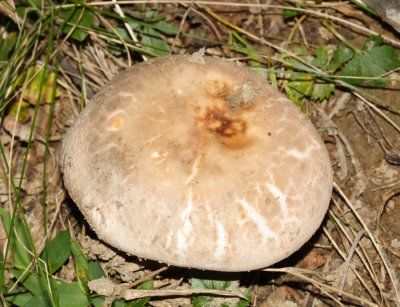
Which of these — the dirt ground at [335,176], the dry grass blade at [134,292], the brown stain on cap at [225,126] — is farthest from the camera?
the dirt ground at [335,176]

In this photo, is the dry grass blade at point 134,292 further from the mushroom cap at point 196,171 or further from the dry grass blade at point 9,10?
the dry grass blade at point 9,10

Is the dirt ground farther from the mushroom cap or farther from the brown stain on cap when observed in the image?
the brown stain on cap

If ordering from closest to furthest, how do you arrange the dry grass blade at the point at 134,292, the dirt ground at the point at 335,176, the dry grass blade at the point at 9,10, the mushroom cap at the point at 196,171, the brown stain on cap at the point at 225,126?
the mushroom cap at the point at 196,171 < the brown stain on cap at the point at 225,126 < the dry grass blade at the point at 134,292 < the dirt ground at the point at 335,176 < the dry grass blade at the point at 9,10

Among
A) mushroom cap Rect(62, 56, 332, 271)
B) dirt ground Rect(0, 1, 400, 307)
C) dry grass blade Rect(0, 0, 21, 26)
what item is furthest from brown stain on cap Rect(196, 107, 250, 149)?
dry grass blade Rect(0, 0, 21, 26)

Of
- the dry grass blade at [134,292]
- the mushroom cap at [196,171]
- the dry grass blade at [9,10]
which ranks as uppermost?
the dry grass blade at [9,10]

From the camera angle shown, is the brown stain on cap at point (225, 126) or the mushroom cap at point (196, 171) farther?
the brown stain on cap at point (225, 126)

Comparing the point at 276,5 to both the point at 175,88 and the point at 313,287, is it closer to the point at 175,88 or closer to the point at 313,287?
the point at 175,88

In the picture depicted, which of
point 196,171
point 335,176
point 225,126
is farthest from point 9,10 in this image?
point 335,176

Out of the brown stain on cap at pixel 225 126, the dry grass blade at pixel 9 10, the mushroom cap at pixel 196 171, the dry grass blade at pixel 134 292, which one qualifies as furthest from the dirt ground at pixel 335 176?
A: the brown stain on cap at pixel 225 126
